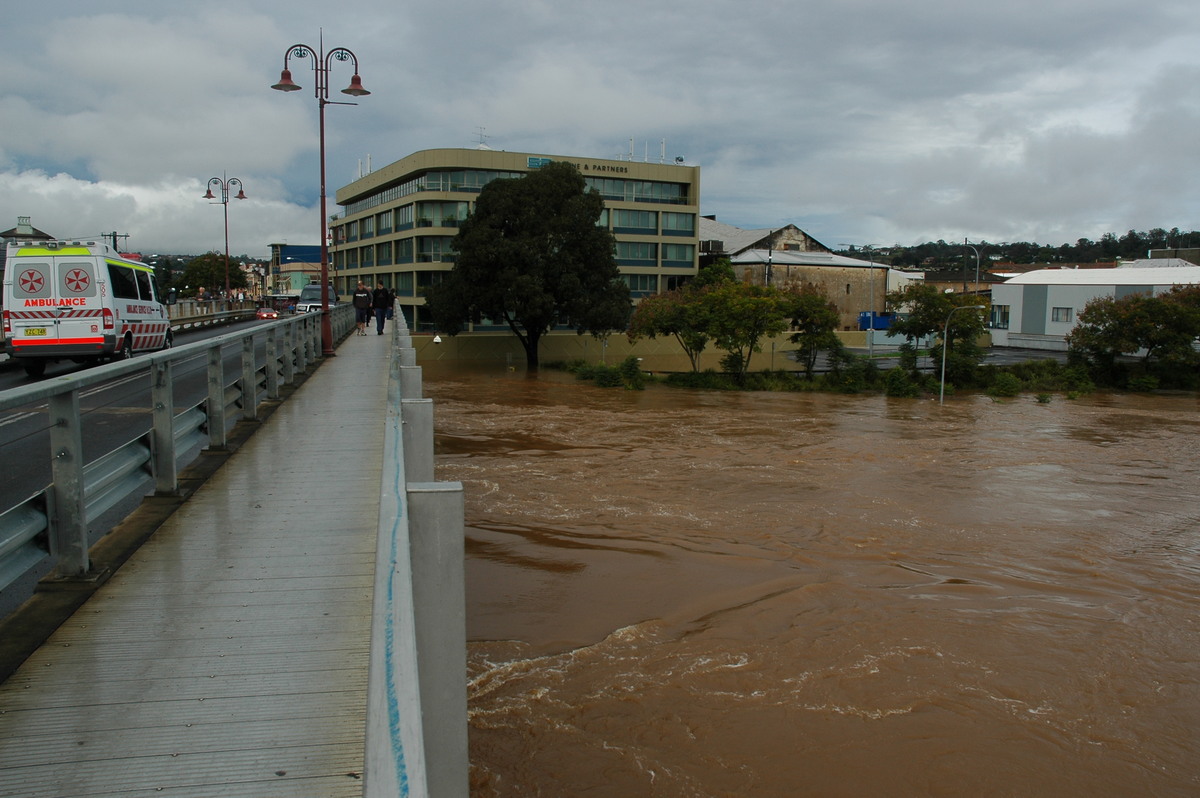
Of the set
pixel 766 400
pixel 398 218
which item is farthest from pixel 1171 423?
pixel 398 218

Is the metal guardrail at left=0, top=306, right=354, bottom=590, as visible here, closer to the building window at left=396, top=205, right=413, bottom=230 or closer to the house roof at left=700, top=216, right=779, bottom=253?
the building window at left=396, top=205, right=413, bottom=230

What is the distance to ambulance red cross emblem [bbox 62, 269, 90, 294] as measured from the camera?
703 inches

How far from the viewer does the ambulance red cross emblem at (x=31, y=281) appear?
17.3 metres

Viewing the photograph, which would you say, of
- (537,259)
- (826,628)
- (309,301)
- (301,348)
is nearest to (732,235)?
(537,259)

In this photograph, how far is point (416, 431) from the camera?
5824mm

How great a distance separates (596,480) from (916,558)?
804 cm

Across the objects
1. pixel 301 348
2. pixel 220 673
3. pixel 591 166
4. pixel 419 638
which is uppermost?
pixel 591 166

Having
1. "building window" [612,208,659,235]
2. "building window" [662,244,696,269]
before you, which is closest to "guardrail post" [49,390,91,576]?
"building window" [612,208,659,235]

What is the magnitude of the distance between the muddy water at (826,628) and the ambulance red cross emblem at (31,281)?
9009 mm

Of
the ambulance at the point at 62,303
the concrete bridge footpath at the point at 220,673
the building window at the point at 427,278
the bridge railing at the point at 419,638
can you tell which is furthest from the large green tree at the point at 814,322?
the bridge railing at the point at 419,638

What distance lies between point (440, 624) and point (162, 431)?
15.1ft

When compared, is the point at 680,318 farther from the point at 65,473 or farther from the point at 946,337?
the point at 65,473

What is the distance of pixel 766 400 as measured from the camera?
44812 millimetres

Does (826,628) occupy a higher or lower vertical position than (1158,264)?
lower
